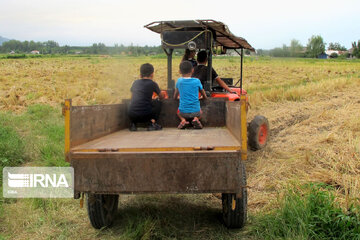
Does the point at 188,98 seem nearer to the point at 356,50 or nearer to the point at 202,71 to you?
the point at 202,71

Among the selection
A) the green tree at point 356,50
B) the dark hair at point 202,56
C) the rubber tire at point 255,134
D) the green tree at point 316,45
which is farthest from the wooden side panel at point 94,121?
the green tree at point 356,50

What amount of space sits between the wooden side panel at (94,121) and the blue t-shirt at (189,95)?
0.92 metres

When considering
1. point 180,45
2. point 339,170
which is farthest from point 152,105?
point 339,170

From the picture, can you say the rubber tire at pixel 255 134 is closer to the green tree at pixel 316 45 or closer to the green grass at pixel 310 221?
the green grass at pixel 310 221

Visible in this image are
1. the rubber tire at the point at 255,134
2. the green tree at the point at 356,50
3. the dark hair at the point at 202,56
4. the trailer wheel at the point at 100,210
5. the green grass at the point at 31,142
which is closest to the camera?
the trailer wheel at the point at 100,210

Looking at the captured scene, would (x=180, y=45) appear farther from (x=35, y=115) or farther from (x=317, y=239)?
(x=35, y=115)

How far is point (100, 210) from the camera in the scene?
13.4ft

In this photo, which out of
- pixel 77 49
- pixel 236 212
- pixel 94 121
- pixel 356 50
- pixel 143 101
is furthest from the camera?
pixel 356 50

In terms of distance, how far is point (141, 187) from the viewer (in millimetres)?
3312

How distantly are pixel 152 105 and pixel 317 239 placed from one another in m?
3.12

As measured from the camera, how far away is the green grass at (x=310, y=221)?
3510 millimetres

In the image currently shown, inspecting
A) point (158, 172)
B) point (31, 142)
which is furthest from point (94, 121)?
point (31, 142)

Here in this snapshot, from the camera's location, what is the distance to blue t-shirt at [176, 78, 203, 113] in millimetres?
5535

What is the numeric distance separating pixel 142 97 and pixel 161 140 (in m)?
1.23
